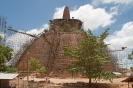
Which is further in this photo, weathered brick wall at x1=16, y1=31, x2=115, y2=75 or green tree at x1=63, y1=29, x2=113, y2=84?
weathered brick wall at x1=16, y1=31, x2=115, y2=75

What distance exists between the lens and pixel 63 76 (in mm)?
39281

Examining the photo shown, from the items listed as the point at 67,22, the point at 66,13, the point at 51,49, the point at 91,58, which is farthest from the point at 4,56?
the point at 66,13

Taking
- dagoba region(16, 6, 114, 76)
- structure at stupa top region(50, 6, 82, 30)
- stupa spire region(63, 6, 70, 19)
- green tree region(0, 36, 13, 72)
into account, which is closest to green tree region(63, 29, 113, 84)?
green tree region(0, 36, 13, 72)

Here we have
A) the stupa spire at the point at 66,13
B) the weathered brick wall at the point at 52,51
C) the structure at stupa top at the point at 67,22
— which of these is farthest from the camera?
the stupa spire at the point at 66,13

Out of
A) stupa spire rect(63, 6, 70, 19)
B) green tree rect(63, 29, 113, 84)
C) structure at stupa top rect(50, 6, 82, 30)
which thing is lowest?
green tree rect(63, 29, 113, 84)

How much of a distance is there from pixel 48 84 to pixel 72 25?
2829 cm

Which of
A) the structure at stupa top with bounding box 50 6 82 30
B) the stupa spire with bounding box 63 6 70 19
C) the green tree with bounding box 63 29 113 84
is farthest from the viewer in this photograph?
the stupa spire with bounding box 63 6 70 19

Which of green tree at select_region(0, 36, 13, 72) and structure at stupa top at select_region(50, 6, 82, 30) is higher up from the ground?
structure at stupa top at select_region(50, 6, 82, 30)

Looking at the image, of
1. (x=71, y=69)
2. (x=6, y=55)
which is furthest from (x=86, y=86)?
(x=6, y=55)

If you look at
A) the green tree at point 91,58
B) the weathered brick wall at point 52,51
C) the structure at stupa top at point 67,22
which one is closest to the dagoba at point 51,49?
the weathered brick wall at point 52,51

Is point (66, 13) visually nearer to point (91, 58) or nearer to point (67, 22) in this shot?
point (67, 22)

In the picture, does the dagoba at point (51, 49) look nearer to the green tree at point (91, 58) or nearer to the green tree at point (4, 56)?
the green tree at point (91, 58)

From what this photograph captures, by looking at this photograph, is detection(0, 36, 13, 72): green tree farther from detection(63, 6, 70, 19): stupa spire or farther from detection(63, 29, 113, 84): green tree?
detection(63, 6, 70, 19): stupa spire

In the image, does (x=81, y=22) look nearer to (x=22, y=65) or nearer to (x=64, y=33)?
(x=64, y=33)
